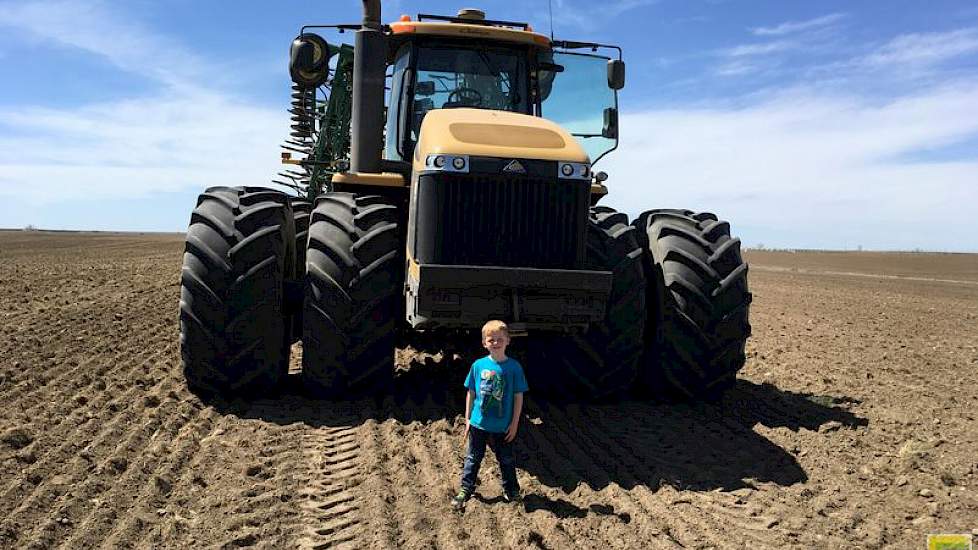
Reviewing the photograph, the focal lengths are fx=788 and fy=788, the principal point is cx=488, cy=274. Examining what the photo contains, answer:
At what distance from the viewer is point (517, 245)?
5309 mm

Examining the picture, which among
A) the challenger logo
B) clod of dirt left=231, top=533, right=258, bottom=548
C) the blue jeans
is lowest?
clod of dirt left=231, top=533, right=258, bottom=548

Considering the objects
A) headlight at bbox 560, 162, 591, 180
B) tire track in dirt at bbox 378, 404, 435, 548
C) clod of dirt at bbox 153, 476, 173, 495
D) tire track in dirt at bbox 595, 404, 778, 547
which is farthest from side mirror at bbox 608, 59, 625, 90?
clod of dirt at bbox 153, 476, 173, 495

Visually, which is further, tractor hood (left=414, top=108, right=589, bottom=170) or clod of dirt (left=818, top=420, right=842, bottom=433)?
clod of dirt (left=818, top=420, right=842, bottom=433)

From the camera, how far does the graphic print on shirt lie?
446cm

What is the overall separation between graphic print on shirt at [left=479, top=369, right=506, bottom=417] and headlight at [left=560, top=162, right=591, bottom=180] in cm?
154

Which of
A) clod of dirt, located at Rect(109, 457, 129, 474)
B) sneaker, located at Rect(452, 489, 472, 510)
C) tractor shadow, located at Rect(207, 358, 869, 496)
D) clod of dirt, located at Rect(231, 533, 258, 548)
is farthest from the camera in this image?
tractor shadow, located at Rect(207, 358, 869, 496)

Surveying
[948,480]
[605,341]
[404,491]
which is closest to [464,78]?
[605,341]

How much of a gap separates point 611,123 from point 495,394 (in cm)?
362

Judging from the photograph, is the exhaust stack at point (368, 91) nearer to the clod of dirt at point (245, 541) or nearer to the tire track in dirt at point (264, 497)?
the tire track in dirt at point (264, 497)

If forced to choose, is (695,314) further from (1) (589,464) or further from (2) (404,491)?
(2) (404,491)

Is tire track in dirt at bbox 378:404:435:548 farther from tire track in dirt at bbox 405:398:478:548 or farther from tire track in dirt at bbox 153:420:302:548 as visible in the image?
tire track in dirt at bbox 153:420:302:548

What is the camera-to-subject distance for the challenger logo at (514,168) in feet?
17.0

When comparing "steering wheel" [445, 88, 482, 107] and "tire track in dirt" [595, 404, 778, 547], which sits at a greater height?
"steering wheel" [445, 88, 482, 107]

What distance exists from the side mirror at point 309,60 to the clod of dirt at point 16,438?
10.4 ft
